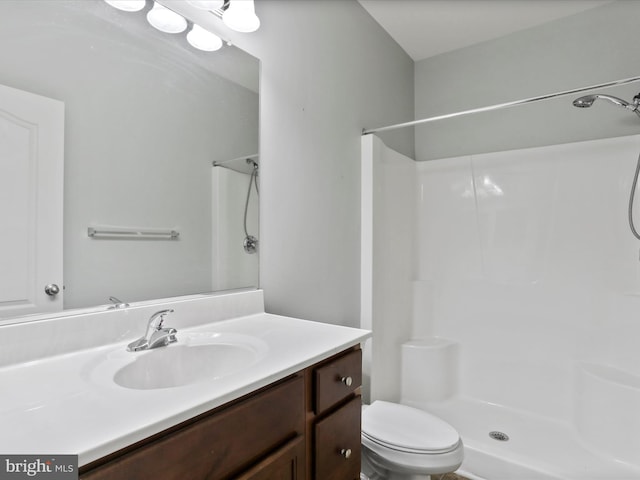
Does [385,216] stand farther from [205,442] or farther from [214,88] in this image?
[205,442]

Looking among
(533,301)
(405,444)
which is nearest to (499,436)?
(533,301)

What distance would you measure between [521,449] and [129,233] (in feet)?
6.83

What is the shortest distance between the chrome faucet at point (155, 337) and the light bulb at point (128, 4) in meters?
0.88

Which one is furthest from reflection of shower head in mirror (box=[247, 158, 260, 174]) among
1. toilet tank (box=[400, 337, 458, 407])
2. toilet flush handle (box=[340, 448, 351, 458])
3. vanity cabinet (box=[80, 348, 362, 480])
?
toilet tank (box=[400, 337, 458, 407])

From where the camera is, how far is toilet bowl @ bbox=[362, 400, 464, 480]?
133 centimetres

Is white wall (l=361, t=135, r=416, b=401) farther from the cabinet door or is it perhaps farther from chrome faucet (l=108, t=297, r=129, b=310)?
chrome faucet (l=108, t=297, r=129, b=310)

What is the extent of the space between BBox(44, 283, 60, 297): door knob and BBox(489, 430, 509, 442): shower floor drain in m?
2.15

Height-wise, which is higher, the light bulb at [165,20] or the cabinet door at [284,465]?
the light bulb at [165,20]

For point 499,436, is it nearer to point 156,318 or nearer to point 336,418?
point 336,418

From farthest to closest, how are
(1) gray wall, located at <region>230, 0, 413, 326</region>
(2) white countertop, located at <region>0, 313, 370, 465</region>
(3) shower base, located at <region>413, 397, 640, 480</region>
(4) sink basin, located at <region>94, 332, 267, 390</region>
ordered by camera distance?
1. (3) shower base, located at <region>413, 397, 640, 480</region>
2. (1) gray wall, located at <region>230, 0, 413, 326</region>
3. (4) sink basin, located at <region>94, 332, 267, 390</region>
4. (2) white countertop, located at <region>0, 313, 370, 465</region>

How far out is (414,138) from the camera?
2.75 meters

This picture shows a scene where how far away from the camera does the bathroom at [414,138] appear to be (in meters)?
1.52

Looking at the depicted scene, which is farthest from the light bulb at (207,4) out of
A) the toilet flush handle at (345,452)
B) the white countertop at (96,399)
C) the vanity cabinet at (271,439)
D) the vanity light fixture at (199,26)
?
the toilet flush handle at (345,452)

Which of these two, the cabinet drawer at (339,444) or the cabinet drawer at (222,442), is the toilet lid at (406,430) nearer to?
the cabinet drawer at (339,444)
